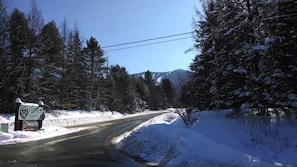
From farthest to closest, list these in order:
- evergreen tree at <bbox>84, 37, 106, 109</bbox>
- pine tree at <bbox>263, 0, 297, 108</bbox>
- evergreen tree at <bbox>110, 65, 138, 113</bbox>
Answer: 1. evergreen tree at <bbox>110, 65, 138, 113</bbox>
2. evergreen tree at <bbox>84, 37, 106, 109</bbox>
3. pine tree at <bbox>263, 0, 297, 108</bbox>

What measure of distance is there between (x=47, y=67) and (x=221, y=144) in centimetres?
3200

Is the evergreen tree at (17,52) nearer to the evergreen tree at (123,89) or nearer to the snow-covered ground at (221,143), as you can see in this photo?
the snow-covered ground at (221,143)

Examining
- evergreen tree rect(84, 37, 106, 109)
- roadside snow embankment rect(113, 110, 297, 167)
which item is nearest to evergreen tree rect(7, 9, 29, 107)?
evergreen tree rect(84, 37, 106, 109)

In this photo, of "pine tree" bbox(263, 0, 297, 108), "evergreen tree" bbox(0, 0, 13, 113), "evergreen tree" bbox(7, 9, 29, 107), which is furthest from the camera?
"evergreen tree" bbox(7, 9, 29, 107)

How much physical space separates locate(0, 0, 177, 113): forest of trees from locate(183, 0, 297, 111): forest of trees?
8.78 metres

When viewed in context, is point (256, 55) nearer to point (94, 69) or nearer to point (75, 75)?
point (75, 75)

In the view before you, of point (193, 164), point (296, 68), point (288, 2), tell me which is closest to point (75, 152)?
point (193, 164)

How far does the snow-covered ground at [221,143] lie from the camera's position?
9336mm

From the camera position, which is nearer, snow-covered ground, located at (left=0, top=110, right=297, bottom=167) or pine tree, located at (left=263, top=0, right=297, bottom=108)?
snow-covered ground, located at (left=0, top=110, right=297, bottom=167)

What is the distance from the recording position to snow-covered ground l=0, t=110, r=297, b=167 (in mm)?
9336

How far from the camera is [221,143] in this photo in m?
Answer: 11.2

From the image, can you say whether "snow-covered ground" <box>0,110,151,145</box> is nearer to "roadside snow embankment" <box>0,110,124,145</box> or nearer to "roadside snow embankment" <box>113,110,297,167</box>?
"roadside snow embankment" <box>0,110,124,145</box>

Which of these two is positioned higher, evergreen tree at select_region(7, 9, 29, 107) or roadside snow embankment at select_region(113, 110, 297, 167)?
evergreen tree at select_region(7, 9, 29, 107)

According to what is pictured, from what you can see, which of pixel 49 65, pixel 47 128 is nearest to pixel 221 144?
pixel 47 128
